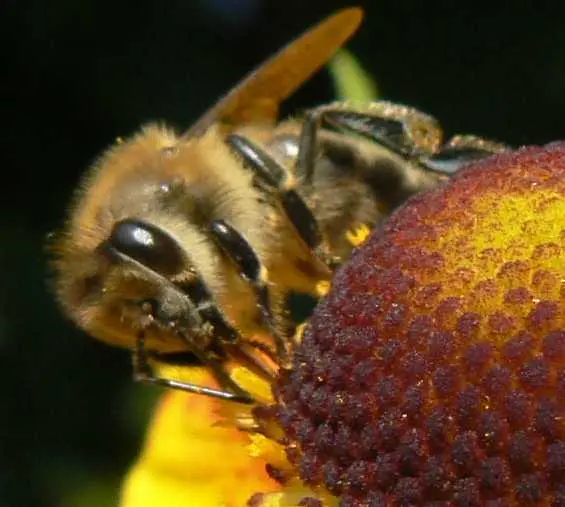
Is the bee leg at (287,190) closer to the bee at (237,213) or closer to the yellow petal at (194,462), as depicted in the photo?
the bee at (237,213)

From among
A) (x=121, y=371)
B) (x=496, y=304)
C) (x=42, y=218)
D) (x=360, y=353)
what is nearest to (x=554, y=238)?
(x=496, y=304)

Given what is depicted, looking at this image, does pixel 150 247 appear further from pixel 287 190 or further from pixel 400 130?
pixel 400 130

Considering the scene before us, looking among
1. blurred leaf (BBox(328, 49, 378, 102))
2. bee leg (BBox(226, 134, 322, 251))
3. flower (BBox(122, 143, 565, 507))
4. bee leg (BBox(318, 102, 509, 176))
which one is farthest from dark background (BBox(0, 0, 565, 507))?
flower (BBox(122, 143, 565, 507))

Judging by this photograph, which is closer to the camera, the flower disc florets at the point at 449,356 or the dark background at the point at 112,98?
the flower disc florets at the point at 449,356

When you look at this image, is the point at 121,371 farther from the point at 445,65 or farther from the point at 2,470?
the point at 445,65

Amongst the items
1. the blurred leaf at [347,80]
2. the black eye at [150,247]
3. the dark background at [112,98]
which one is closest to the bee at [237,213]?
the black eye at [150,247]

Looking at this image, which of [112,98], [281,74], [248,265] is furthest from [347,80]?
[112,98]
